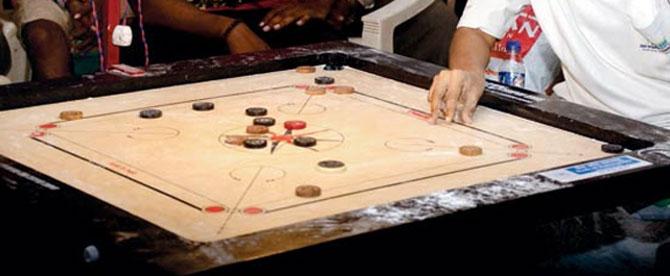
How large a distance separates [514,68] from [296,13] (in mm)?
1313

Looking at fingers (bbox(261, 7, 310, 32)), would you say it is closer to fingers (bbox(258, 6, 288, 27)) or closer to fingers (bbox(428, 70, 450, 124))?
fingers (bbox(258, 6, 288, 27))

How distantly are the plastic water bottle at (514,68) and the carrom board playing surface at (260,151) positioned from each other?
4.06ft

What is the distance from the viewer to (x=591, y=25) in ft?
12.6

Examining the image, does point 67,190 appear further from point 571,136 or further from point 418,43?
point 418,43

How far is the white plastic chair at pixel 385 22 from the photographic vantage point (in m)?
5.56

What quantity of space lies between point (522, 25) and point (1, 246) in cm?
289

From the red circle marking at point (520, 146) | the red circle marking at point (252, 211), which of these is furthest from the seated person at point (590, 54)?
the red circle marking at point (252, 211)

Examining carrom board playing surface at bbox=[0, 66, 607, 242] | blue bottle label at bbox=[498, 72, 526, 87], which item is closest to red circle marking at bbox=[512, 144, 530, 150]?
carrom board playing surface at bbox=[0, 66, 607, 242]

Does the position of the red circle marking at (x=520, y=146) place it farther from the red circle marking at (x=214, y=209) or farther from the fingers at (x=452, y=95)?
the red circle marking at (x=214, y=209)

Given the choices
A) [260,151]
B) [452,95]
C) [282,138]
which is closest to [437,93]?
[452,95]

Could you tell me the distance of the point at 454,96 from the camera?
330cm

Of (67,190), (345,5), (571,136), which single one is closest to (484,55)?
(571,136)

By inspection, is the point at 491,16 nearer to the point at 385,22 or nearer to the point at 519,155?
the point at 519,155

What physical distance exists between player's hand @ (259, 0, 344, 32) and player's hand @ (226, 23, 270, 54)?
0.58ft
